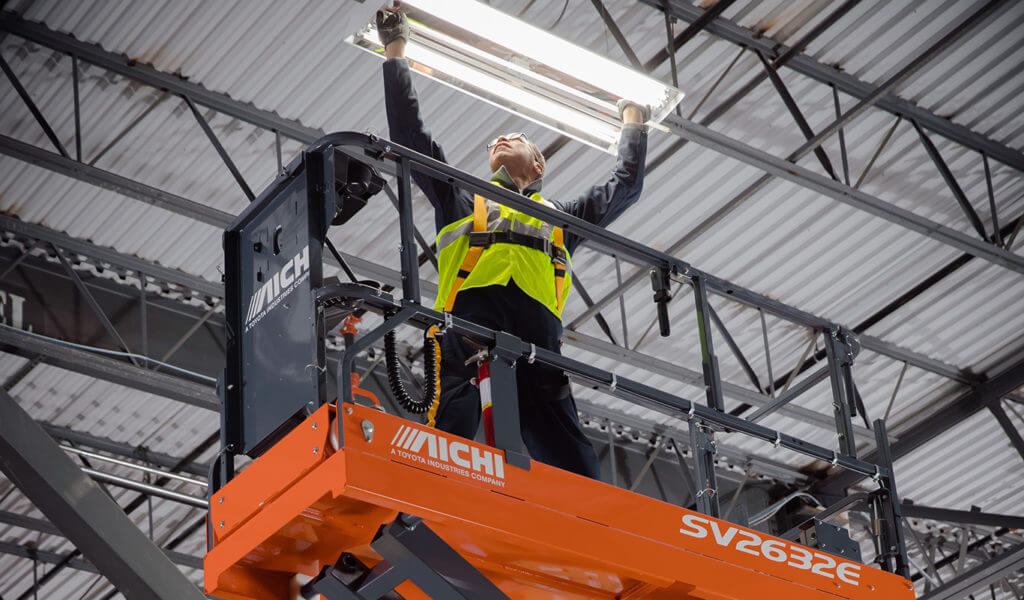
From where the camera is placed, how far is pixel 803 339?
1642cm

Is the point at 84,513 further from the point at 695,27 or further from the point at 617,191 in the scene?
the point at 695,27

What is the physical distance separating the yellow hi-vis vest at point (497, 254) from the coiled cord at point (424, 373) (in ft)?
3.26

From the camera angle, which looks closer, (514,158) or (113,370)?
(514,158)

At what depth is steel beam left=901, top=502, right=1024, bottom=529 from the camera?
16750 mm

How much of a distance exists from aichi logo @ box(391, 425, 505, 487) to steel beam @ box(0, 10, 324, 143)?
758 centimetres

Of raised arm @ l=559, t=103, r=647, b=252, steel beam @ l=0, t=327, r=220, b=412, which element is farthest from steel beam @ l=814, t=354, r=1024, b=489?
raised arm @ l=559, t=103, r=647, b=252

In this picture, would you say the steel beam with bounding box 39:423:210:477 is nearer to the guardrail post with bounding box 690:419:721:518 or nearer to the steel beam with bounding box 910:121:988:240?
the steel beam with bounding box 910:121:988:240

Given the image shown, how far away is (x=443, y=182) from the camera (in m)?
7.45

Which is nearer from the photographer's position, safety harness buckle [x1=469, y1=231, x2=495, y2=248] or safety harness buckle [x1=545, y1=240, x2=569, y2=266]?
safety harness buckle [x1=469, y1=231, x2=495, y2=248]

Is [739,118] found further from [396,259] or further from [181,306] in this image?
[181,306]

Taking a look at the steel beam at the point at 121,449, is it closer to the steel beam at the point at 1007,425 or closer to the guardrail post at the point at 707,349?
the steel beam at the point at 1007,425

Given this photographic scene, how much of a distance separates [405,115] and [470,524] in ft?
8.14

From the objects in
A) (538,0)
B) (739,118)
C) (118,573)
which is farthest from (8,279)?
(739,118)

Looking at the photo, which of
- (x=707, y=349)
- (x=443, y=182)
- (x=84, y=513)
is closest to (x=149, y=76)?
(x=84, y=513)
